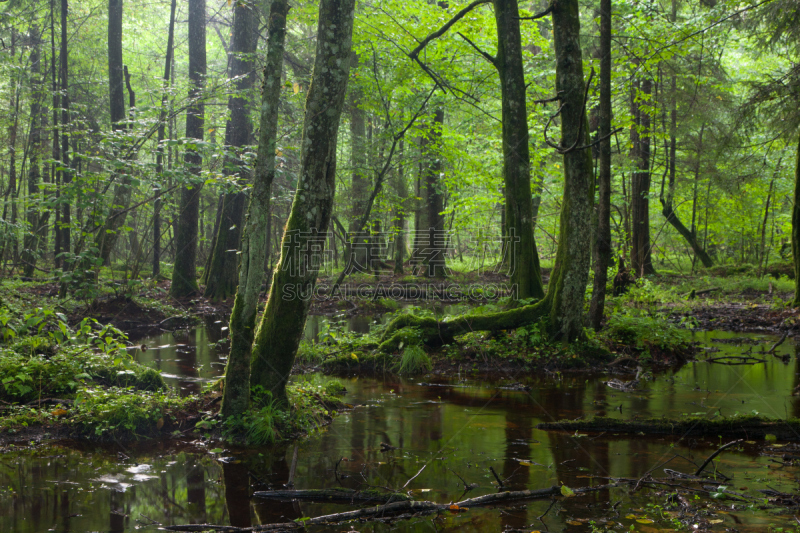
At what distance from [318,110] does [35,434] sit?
15.1ft

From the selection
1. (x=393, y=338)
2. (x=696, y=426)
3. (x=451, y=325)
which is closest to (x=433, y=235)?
(x=451, y=325)

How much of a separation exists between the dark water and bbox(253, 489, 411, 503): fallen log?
0.09 m

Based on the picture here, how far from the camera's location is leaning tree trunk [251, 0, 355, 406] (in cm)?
A: 543

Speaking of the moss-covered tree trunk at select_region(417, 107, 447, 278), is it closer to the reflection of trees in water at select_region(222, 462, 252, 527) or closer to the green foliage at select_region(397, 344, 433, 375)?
the green foliage at select_region(397, 344, 433, 375)

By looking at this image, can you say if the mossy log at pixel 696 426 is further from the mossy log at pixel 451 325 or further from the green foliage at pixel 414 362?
the mossy log at pixel 451 325

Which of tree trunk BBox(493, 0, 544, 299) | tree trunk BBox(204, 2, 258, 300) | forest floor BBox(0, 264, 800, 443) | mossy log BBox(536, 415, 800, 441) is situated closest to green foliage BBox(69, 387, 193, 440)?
forest floor BBox(0, 264, 800, 443)

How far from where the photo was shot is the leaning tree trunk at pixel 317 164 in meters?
5.43

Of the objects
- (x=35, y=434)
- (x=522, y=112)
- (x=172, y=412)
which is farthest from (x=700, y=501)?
(x=522, y=112)

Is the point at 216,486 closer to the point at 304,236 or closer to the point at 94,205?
the point at 304,236

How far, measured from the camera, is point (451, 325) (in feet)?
32.5

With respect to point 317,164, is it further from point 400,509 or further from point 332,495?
point 400,509

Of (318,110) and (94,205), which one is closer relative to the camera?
(318,110)

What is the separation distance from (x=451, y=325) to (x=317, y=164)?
210 inches

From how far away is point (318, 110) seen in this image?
17.9ft
